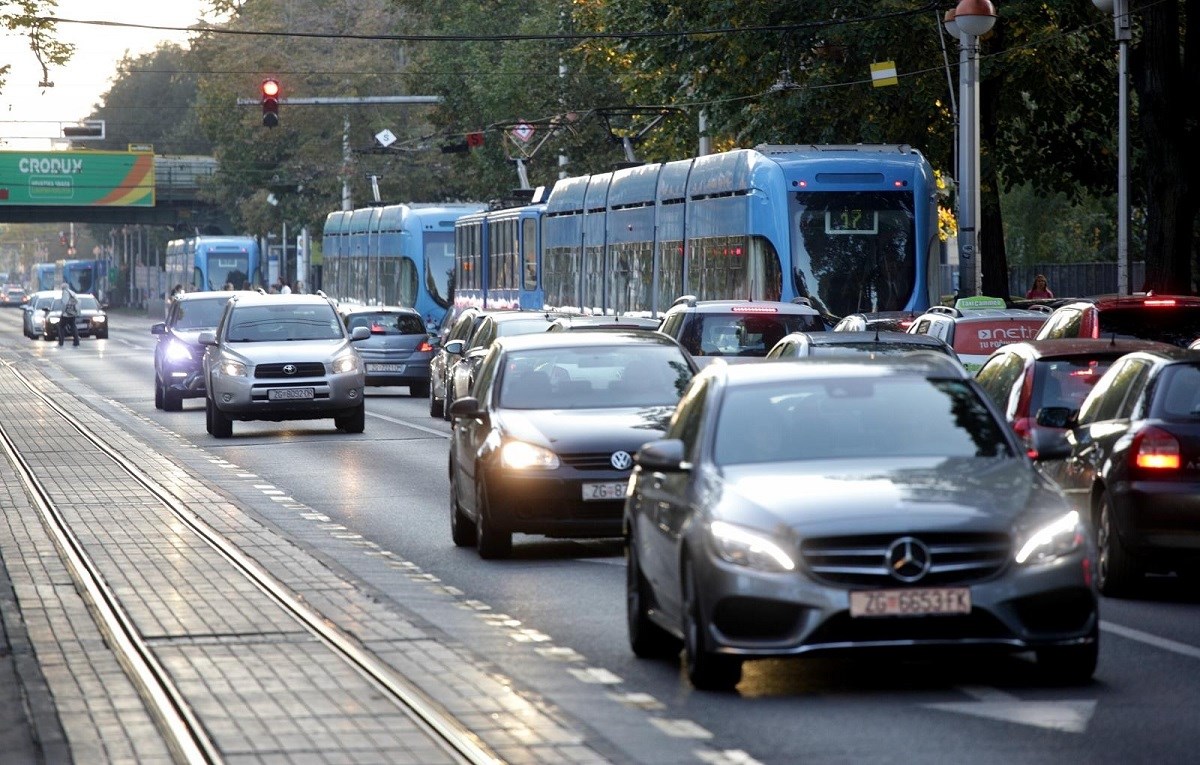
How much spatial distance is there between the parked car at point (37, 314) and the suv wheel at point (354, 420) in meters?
55.5

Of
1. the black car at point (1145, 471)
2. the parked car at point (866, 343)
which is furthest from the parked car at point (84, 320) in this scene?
the black car at point (1145, 471)

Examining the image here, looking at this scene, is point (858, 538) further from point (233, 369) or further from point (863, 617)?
point (233, 369)

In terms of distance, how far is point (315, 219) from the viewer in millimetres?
94000

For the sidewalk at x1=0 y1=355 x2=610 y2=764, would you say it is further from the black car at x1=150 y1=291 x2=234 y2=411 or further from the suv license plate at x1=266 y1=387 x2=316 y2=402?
the black car at x1=150 y1=291 x2=234 y2=411

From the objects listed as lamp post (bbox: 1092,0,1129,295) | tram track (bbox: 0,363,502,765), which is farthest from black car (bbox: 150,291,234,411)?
tram track (bbox: 0,363,502,765)

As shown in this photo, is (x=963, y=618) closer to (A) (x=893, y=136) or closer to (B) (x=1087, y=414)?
(B) (x=1087, y=414)

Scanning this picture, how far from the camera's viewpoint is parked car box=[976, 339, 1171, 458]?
15.0m

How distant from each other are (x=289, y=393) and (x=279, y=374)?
0.26 metres

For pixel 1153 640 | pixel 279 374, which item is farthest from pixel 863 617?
pixel 279 374

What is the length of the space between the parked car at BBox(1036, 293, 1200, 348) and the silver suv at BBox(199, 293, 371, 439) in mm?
11186

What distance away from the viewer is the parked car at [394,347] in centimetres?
4097

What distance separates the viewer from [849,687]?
982 centimetres

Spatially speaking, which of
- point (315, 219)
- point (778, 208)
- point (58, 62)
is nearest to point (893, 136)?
point (778, 208)

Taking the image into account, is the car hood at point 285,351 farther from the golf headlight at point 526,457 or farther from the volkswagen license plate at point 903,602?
the volkswagen license plate at point 903,602
